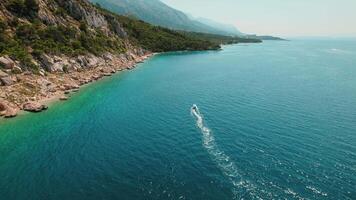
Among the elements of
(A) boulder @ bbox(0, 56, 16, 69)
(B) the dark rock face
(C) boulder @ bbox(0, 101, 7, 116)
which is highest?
(B) the dark rock face

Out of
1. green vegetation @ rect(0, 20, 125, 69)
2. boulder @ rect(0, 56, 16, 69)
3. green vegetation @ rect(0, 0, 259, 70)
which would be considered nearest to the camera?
boulder @ rect(0, 56, 16, 69)

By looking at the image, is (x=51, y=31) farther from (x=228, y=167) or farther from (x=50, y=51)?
(x=228, y=167)

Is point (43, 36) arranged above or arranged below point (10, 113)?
above

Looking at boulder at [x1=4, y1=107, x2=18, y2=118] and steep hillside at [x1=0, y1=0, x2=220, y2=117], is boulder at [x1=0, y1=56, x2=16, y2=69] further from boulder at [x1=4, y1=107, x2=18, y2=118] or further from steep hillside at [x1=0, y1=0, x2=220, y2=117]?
boulder at [x1=4, y1=107, x2=18, y2=118]

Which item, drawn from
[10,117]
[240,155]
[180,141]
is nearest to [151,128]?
[180,141]

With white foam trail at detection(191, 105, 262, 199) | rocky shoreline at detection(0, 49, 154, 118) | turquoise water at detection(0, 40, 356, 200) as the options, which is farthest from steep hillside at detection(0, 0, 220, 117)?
white foam trail at detection(191, 105, 262, 199)

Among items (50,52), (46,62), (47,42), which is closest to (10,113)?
(46,62)
